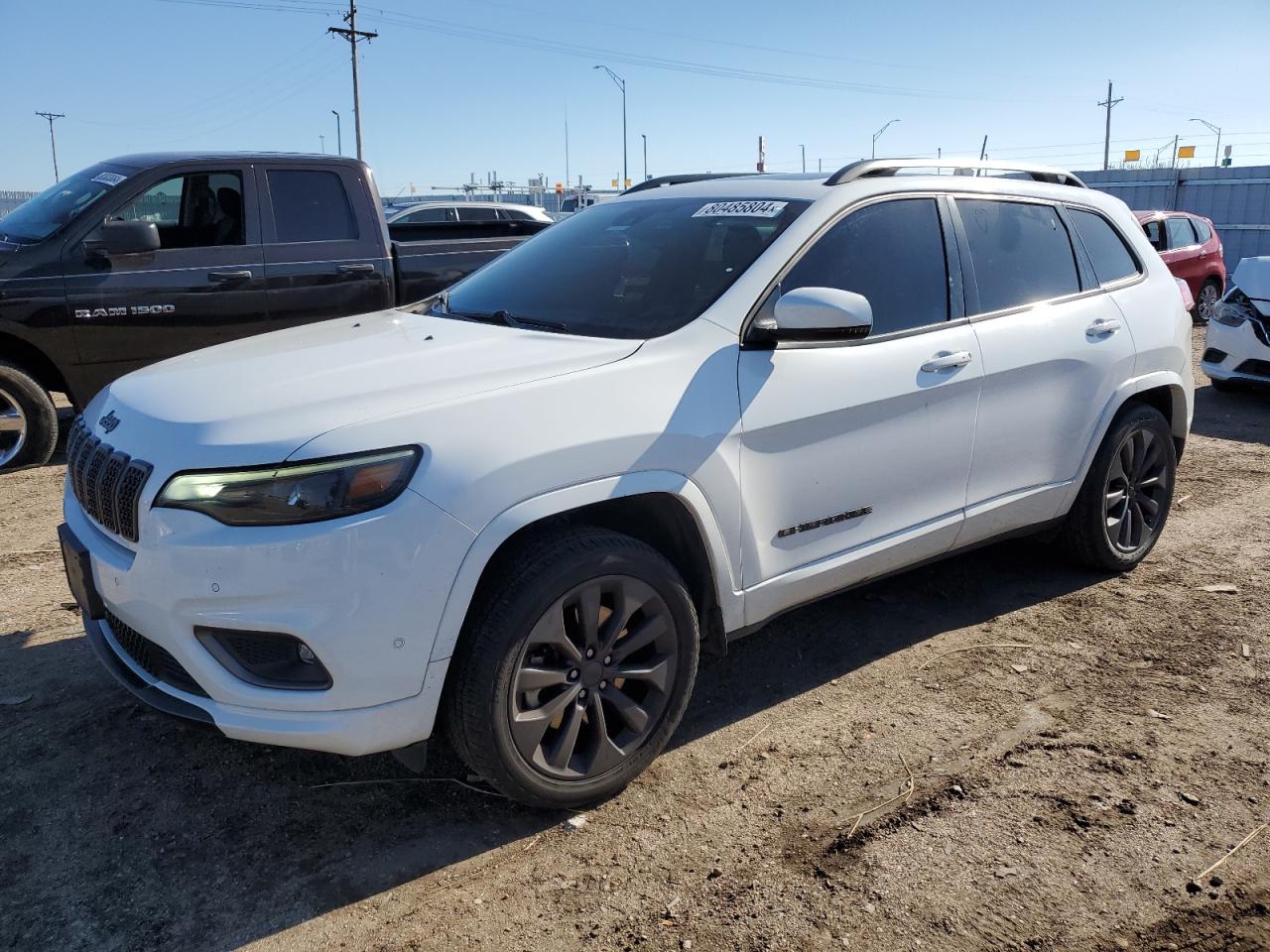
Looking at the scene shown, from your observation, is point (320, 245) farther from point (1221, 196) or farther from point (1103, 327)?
point (1221, 196)

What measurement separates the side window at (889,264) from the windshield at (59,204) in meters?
5.19

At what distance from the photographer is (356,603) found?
2.48m

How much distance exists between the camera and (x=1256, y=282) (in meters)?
9.45

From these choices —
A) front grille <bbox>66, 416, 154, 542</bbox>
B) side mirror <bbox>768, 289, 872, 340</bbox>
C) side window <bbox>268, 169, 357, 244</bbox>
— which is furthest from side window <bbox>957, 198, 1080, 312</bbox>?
side window <bbox>268, 169, 357, 244</bbox>

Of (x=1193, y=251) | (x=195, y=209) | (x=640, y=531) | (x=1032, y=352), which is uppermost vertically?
(x=195, y=209)

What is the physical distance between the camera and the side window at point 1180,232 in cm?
1411

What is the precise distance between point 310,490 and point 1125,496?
12.4 feet

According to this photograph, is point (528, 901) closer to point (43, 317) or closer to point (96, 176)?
point (43, 317)

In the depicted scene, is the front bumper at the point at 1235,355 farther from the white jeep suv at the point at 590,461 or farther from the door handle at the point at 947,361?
the door handle at the point at 947,361

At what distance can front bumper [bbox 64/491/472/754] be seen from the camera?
2.47 meters

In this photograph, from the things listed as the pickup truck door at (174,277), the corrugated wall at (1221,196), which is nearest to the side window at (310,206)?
the pickup truck door at (174,277)

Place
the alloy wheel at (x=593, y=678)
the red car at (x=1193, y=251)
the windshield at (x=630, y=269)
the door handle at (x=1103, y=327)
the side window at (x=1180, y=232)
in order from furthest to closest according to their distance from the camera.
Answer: the side window at (x=1180, y=232)
the red car at (x=1193, y=251)
the door handle at (x=1103, y=327)
the windshield at (x=630, y=269)
the alloy wheel at (x=593, y=678)

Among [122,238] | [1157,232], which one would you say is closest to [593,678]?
[122,238]

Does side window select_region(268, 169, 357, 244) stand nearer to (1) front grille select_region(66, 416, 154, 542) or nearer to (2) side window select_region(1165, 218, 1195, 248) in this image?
(1) front grille select_region(66, 416, 154, 542)
